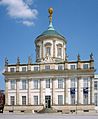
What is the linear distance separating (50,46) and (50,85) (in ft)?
33.7

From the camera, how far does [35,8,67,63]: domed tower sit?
73188 millimetres

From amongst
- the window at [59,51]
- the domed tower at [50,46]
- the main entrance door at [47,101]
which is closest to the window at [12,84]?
the main entrance door at [47,101]

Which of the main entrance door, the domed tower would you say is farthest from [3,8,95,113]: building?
the domed tower

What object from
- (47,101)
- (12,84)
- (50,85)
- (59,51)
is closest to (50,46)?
(59,51)

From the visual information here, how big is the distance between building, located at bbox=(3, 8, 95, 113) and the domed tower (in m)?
1.20

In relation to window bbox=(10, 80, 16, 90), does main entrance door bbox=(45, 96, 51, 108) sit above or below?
below

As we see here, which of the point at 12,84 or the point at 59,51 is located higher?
the point at 59,51

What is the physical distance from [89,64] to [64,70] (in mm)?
5653

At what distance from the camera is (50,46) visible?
73.6 metres

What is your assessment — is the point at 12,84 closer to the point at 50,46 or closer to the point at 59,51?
the point at 50,46

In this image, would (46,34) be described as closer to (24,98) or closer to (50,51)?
(50,51)

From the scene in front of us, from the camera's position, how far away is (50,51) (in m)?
73.4

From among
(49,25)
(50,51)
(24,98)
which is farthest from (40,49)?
(24,98)

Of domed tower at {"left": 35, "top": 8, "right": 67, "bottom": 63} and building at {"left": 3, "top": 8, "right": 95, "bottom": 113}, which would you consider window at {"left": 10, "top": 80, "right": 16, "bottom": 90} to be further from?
domed tower at {"left": 35, "top": 8, "right": 67, "bottom": 63}
